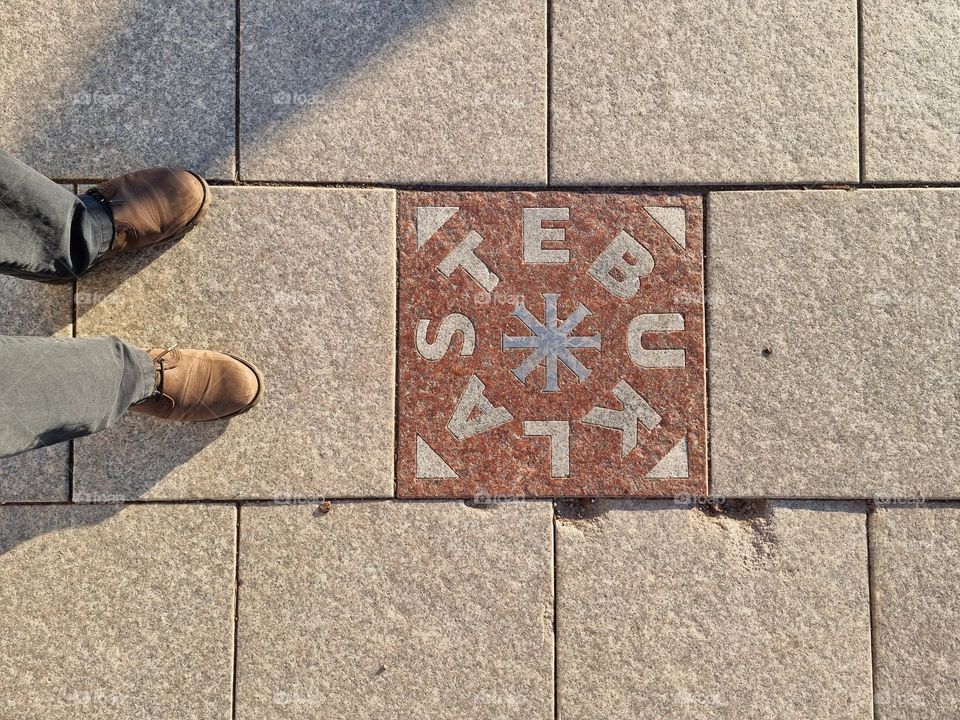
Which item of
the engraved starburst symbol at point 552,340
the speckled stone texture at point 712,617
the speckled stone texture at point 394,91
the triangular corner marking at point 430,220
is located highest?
the speckled stone texture at point 394,91

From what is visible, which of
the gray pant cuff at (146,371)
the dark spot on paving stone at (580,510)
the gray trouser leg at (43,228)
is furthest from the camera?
the dark spot on paving stone at (580,510)

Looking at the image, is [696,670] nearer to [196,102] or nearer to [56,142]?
[196,102]

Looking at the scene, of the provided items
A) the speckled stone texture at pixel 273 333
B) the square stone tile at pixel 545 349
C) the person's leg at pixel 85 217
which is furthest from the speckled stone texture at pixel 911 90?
the person's leg at pixel 85 217

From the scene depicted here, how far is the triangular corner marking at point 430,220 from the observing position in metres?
2.66

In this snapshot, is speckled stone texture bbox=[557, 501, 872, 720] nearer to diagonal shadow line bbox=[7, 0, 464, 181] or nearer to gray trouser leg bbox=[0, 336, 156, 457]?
gray trouser leg bbox=[0, 336, 156, 457]

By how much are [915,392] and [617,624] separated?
150 cm

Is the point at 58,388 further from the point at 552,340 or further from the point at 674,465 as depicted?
the point at 674,465

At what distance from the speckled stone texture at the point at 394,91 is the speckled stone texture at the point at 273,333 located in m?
0.18

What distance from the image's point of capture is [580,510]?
8.66 ft

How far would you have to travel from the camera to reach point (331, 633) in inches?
101

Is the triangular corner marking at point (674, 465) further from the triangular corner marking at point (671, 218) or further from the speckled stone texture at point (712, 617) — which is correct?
the triangular corner marking at point (671, 218)

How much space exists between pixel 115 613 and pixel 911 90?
378cm

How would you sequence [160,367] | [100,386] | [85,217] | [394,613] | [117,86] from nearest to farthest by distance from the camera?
[100,386], [85,217], [160,367], [394,613], [117,86]

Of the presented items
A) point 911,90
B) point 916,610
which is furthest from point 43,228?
point 916,610
